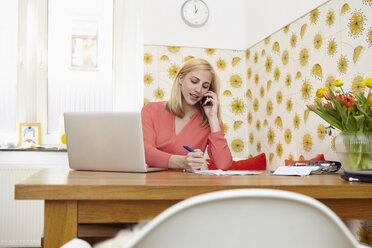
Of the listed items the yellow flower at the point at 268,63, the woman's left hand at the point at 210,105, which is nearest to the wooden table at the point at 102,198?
the woman's left hand at the point at 210,105

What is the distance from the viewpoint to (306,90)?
2.53 m

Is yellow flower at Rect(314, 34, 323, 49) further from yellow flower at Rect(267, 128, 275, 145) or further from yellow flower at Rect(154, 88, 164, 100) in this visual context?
yellow flower at Rect(154, 88, 164, 100)

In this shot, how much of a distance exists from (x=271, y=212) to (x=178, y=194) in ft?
1.57

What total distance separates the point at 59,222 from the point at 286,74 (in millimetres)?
2292

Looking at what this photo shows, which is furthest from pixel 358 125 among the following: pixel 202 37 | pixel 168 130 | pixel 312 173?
pixel 202 37

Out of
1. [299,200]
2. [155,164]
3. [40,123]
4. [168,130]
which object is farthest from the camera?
[40,123]

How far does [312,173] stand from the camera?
1.48 m

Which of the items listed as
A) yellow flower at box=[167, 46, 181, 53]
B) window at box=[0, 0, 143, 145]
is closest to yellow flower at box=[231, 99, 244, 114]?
yellow flower at box=[167, 46, 181, 53]

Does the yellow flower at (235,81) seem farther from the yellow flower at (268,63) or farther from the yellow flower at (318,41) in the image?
the yellow flower at (318,41)

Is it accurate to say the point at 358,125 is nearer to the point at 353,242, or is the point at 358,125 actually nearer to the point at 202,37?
the point at 353,242

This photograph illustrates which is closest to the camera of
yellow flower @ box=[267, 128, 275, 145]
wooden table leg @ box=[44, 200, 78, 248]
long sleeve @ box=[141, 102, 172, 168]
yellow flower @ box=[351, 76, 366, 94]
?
wooden table leg @ box=[44, 200, 78, 248]

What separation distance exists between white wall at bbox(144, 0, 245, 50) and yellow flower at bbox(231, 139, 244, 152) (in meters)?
0.90

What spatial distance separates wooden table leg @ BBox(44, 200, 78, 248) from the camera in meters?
0.87

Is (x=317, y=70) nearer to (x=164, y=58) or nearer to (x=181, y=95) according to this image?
(x=181, y=95)
